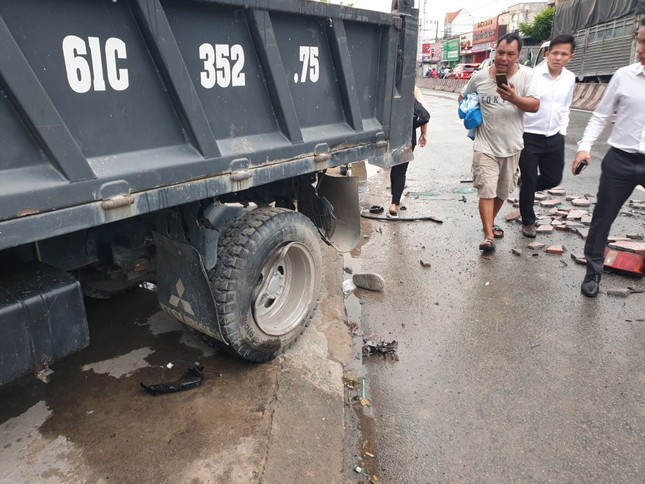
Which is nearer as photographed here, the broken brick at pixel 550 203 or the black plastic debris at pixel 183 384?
the black plastic debris at pixel 183 384

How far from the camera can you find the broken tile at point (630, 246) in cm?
494

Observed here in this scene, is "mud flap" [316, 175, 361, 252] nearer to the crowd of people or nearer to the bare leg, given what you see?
the crowd of people

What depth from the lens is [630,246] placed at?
5.06m

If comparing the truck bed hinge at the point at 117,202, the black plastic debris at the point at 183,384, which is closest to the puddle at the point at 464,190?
the black plastic debris at the point at 183,384

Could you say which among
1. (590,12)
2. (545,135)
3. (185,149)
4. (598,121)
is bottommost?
(545,135)

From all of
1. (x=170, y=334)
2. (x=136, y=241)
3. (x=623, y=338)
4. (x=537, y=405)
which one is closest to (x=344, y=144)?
(x=136, y=241)

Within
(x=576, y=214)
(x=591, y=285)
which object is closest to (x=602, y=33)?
(x=576, y=214)

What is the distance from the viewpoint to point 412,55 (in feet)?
12.3

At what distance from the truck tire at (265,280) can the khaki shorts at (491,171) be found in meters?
2.43

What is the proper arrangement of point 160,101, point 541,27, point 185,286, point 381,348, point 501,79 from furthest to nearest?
point 541,27 < point 501,79 < point 381,348 < point 185,286 < point 160,101

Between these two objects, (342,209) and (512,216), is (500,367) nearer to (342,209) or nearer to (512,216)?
(342,209)

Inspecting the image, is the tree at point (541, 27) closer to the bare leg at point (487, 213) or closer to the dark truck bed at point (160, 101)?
the bare leg at point (487, 213)

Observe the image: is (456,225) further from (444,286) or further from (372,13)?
(372,13)

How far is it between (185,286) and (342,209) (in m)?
1.54
